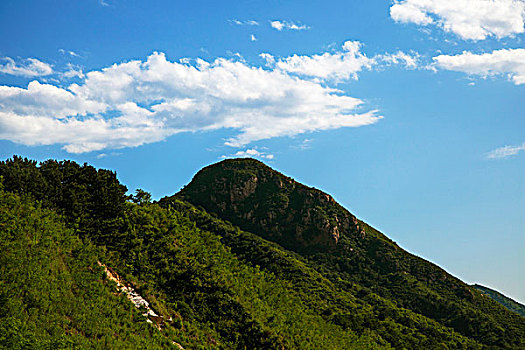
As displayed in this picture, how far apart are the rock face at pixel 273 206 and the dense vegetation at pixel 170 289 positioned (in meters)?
9.73

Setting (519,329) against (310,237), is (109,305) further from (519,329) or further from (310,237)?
(519,329)

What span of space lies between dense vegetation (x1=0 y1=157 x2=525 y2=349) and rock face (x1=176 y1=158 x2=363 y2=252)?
31.9ft

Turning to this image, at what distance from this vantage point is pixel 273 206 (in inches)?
4523

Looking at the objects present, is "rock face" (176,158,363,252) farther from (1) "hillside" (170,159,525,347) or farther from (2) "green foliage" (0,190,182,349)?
(2) "green foliage" (0,190,182,349)

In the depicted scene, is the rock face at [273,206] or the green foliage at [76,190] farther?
the rock face at [273,206]

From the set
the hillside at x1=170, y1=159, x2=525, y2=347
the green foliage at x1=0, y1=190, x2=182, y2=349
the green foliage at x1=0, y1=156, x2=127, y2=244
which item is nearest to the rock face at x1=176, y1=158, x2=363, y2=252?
the hillside at x1=170, y1=159, x2=525, y2=347

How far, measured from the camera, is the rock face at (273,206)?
108375mm

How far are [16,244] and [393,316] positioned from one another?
232ft

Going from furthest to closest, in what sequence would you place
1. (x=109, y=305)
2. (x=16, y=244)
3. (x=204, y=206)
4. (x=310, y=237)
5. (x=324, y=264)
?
(x=204, y=206) → (x=310, y=237) → (x=324, y=264) → (x=109, y=305) → (x=16, y=244)

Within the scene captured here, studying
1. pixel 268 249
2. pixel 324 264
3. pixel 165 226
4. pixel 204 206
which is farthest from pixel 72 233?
pixel 204 206

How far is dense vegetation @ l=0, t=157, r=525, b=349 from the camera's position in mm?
23938

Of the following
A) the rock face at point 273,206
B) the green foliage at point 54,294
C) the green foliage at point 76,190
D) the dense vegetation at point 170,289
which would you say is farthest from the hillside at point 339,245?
the green foliage at point 54,294

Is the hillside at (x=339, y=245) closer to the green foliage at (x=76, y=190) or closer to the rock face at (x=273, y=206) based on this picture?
the rock face at (x=273, y=206)

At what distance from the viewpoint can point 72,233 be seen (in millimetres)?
33250
